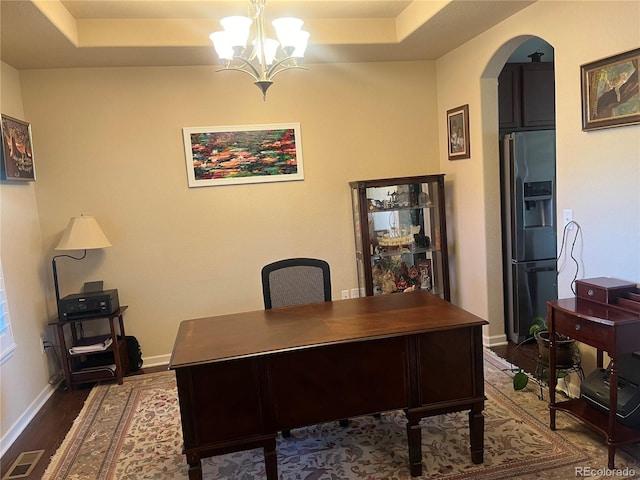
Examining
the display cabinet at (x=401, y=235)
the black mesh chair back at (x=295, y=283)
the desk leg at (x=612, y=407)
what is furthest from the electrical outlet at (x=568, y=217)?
the black mesh chair back at (x=295, y=283)

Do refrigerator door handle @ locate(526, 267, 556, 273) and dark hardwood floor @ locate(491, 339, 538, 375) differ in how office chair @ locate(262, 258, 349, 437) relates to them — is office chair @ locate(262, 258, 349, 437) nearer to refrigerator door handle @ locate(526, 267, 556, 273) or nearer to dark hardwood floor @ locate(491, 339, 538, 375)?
dark hardwood floor @ locate(491, 339, 538, 375)

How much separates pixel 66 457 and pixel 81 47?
8.91 feet

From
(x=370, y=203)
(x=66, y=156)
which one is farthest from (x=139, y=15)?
(x=370, y=203)

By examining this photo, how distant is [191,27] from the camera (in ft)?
11.1

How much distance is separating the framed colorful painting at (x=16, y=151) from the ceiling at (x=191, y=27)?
490mm

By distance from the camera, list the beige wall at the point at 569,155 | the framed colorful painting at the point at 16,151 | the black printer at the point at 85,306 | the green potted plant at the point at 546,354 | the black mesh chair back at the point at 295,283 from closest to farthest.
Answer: the beige wall at the point at 569,155
the green potted plant at the point at 546,354
the black mesh chair back at the point at 295,283
the framed colorful painting at the point at 16,151
the black printer at the point at 85,306

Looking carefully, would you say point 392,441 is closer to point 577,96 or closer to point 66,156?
point 577,96

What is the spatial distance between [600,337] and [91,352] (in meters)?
3.49

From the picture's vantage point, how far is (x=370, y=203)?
416 cm

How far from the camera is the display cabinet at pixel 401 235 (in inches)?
163

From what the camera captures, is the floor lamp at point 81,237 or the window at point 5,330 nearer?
the window at point 5,330

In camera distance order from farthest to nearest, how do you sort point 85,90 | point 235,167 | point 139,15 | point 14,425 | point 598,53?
point 235,167 < point 85,90 < point 139,15 < point 14,425 < point 598,53

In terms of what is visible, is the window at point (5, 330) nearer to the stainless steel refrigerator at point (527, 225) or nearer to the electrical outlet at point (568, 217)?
the electrical outlet at point (568, 217)

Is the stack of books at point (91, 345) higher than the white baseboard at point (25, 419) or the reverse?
higher
